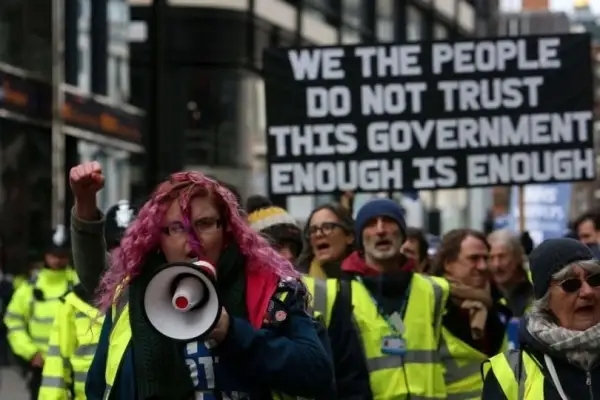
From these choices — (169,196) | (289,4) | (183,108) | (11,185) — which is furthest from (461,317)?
(289,4)

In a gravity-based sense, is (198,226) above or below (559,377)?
above

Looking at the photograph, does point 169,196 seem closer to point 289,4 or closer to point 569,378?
point 569,378

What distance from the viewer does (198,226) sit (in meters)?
Answer: 4.36

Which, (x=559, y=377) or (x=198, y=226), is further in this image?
(x=559, y=377)

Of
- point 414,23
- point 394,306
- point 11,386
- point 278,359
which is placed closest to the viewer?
point 278,359

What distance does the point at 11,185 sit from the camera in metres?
25.9

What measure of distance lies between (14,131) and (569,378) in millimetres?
21735

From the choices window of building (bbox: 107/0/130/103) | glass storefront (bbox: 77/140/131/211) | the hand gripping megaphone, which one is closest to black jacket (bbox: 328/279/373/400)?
the hand gripping megaphone

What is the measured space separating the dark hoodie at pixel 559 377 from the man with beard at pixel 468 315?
8.51 ft

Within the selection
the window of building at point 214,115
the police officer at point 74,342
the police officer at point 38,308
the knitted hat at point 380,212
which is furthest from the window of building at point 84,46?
the police officer at point 74,342

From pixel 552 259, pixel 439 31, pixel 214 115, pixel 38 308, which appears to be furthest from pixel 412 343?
pixel 439 31

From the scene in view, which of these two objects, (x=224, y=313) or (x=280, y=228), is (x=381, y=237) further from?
(x=224, y=313)

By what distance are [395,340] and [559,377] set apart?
2158 mm

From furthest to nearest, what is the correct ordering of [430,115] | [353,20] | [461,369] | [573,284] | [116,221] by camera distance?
[353,20] → [430,115] → [461,369] → [116,221] → [573,284]
